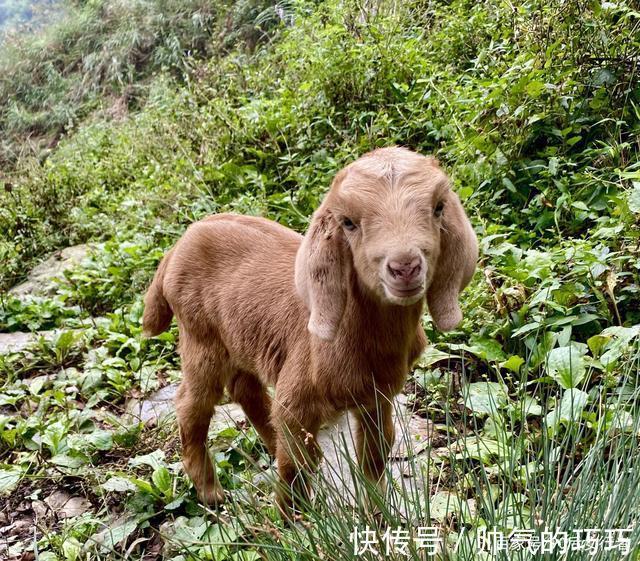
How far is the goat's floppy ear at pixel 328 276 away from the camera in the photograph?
96.4 inches

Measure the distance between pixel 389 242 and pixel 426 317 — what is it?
1.78 m

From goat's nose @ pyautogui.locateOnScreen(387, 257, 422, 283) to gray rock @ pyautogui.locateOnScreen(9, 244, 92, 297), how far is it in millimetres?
4309

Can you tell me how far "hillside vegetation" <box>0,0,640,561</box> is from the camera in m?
2.04

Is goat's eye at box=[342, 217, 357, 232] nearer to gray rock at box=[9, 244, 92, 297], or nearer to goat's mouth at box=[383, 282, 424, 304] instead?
goat's mouth at box=[383, 282, 424, 304]

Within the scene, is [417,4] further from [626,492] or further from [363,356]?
[626,492]

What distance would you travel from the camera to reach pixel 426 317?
3.84m

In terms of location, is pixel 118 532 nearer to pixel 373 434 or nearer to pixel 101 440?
pixel 101 440

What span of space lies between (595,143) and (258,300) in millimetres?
2762

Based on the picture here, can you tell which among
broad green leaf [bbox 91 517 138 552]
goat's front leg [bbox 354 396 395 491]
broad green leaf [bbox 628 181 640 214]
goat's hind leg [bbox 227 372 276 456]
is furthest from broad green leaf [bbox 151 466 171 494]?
broad green leaf [bbox 628 181 640 214]

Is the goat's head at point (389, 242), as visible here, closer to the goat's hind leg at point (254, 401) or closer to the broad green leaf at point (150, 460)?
the goat's hind leg at point (254, 401)

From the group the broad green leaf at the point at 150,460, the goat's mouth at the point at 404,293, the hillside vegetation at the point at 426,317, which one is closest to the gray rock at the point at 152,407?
the hillside vegetation at the point at 426,317

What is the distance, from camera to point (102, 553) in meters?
2.96

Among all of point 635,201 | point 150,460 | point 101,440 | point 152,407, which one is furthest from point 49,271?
point 635,201

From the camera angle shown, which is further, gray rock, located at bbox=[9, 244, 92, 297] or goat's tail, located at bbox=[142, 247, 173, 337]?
gray rock, located at bbox=[9, 244, 92, 297]
